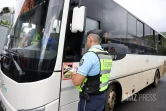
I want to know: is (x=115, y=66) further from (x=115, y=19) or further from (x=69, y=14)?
(x=69, y=14)

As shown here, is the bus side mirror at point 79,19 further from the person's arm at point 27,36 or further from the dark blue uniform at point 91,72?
the person's arm at point 27,36

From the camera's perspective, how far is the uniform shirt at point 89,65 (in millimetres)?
2377

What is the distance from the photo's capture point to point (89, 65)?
2.39m

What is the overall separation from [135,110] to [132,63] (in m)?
1.39

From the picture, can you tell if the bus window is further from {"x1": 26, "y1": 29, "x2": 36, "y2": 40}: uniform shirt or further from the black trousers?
{"x1": 26, "y1": 29, "x2": 36, "y2": 40}: uniform shirt

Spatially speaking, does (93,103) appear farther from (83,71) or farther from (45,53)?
(45,53)

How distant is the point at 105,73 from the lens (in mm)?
2656

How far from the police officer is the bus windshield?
47 centimetres

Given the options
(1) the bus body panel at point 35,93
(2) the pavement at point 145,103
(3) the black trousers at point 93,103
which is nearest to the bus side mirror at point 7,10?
(1) the bus body panel at point 35,93

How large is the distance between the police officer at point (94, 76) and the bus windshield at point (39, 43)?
47 centimetres

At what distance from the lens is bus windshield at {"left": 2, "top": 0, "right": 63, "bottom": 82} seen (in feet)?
8.21

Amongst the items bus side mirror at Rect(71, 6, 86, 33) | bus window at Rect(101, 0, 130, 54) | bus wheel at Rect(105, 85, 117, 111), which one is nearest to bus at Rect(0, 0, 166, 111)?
bus side mirror at Rect(71, 6, 86, 33)

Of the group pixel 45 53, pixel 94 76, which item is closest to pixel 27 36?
pixel 45 53

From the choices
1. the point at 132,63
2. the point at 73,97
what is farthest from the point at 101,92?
the point at 132,63
